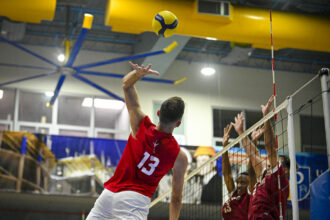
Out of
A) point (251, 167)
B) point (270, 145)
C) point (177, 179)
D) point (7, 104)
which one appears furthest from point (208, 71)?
point (177, 179)

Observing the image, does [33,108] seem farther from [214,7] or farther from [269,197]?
[269,197]

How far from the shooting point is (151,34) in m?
14.5

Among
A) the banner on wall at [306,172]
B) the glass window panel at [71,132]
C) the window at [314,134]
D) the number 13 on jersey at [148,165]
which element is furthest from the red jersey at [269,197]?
the window at [314,134]

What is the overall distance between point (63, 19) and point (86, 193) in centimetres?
585

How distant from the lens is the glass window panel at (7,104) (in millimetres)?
15586

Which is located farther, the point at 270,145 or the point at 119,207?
the point at 270,145

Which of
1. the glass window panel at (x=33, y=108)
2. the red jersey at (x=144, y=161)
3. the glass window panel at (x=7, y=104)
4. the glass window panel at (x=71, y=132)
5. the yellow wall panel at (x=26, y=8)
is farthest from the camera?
the glass window panel at (x=71, y=132)

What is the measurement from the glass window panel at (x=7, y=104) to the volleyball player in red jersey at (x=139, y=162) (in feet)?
42.1

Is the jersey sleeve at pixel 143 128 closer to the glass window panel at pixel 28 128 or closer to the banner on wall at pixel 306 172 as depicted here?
the banner on wall at pixel 306 172

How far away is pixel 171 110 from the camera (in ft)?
11.9

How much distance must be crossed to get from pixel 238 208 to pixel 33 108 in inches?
453

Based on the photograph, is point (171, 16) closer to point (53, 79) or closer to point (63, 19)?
point (63, 19)

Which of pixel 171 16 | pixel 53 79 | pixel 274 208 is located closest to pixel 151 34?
pixel 53 79

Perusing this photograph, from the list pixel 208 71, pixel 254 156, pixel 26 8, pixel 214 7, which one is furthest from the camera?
pixel 208 71
